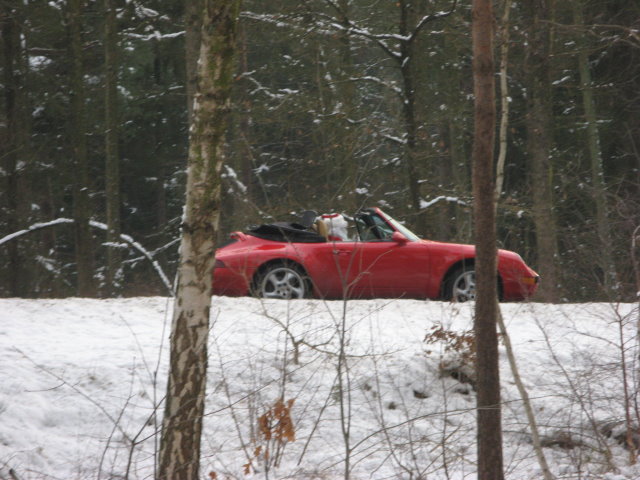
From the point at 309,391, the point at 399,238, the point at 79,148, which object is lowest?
the point at 309,391

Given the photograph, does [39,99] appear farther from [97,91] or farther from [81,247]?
[81,247]

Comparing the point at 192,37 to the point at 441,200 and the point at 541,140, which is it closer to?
the point at 441,200

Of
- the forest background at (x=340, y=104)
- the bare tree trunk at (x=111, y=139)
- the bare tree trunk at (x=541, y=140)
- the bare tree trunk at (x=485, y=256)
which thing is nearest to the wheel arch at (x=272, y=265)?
the forest background at (x=340, y=104)

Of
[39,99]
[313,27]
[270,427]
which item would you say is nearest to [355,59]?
[313,27]

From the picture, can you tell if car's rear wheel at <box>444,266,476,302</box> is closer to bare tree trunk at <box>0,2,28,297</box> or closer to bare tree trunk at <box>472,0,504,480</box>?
bare tree trunk at <box>472,0,504,480</box>

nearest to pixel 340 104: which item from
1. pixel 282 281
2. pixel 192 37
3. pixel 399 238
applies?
pixel 192 37

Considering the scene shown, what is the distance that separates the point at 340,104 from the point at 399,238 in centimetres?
764

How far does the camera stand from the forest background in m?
16.6

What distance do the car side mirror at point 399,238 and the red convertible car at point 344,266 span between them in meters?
0.01

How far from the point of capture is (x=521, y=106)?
73.5 feet

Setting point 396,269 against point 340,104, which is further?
point 340,104

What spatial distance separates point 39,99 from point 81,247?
267 inches

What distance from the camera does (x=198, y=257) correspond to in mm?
6066

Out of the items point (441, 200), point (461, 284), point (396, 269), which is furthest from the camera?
point (441, 200)
